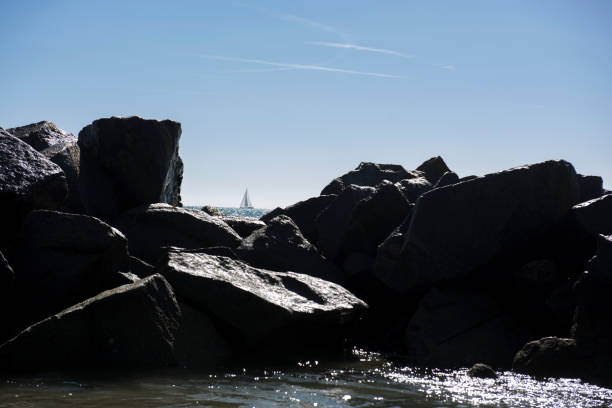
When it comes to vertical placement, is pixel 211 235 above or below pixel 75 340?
above

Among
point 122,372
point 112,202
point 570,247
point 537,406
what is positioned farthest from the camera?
point 112,202

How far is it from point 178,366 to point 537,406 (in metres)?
4.42

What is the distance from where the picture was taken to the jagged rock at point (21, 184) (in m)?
9.41

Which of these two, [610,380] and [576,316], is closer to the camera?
[610,380]

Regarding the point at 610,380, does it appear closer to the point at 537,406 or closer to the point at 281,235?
the point at 537,406

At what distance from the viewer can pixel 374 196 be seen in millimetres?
14195

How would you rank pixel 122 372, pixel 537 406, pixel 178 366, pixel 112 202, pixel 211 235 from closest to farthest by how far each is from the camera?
pixel 537 406 → pixel 122 372 → pixel 178 366 → pixel 211 235 → pixel 112 202

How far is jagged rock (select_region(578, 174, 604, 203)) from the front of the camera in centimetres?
1546

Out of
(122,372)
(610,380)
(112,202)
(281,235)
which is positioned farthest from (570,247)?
(112,202)

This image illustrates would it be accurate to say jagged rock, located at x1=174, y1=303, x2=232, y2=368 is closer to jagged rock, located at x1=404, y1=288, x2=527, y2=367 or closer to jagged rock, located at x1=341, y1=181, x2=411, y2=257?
jagged rock, located at x1=404, y1=288, x2=527, y2=367

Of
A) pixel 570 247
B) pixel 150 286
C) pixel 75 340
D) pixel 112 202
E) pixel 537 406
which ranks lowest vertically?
pixel 537 406

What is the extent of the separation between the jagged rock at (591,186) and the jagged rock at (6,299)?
12.7m

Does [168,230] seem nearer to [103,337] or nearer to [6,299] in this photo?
[6,299]

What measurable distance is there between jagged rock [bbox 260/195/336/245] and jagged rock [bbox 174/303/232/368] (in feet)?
23.6
